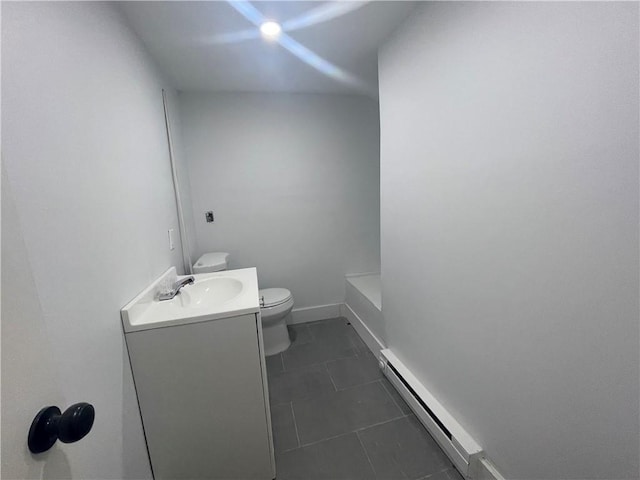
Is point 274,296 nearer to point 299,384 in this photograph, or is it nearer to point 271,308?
point 271,308

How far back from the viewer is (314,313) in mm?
2672

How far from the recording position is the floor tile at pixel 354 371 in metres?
1.80

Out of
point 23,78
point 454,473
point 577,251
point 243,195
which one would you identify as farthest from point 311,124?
point 454,473

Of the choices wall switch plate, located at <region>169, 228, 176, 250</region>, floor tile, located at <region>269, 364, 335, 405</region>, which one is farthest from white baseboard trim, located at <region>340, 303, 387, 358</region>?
wall switch plate, located at <region>169, 228, 176, 250</region>

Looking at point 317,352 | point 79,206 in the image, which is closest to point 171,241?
point 79,206

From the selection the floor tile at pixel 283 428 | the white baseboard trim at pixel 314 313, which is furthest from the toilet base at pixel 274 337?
the floor tile at pixel 283 428

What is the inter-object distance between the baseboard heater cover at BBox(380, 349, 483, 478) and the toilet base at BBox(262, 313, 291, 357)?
2.94 ft

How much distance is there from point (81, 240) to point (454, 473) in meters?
1.83

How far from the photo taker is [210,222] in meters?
2.31

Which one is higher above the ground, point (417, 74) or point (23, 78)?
point (417, 74)

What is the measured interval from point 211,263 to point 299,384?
1.13 meters

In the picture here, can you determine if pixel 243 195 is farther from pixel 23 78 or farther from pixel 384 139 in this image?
pixel 23 78

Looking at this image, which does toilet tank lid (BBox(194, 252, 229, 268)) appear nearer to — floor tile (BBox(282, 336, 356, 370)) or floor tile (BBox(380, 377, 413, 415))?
floor tile (BBox(282, 336, 356, 370))

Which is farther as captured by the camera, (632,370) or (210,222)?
(210,222)
